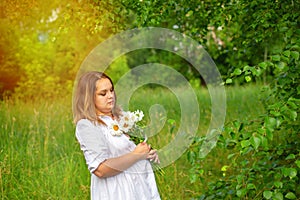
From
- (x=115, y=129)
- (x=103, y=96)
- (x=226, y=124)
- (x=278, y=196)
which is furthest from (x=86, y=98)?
(x=278, y=196)

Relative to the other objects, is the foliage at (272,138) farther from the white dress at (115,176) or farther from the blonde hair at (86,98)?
the blonde hair at (86,98)

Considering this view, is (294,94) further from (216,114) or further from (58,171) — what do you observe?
(216,114)

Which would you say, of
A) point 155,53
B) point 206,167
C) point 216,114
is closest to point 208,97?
point 216,114

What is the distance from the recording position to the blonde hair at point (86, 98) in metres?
2.25

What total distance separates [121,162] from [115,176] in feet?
0.38

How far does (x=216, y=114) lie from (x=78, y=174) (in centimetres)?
264

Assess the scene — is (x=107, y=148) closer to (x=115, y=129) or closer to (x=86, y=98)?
(x=115, y=129)

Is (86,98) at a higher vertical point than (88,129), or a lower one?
higher

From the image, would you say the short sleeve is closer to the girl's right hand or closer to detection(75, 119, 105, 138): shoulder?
detection(75, 119, 105, 138): shoulder

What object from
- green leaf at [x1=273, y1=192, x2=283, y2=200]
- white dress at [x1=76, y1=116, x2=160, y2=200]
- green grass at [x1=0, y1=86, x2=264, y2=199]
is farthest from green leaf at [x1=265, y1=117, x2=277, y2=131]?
green grass at [x1=0, y1=86, x2=264, y2=199]

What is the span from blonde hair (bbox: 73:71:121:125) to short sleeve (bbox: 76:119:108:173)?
0.03 m

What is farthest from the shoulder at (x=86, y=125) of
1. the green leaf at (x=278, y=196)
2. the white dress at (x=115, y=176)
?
the green leaf at (x=278, y=196)

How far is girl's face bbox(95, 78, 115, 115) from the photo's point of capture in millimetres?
2273

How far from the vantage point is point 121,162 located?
216 centimetres
